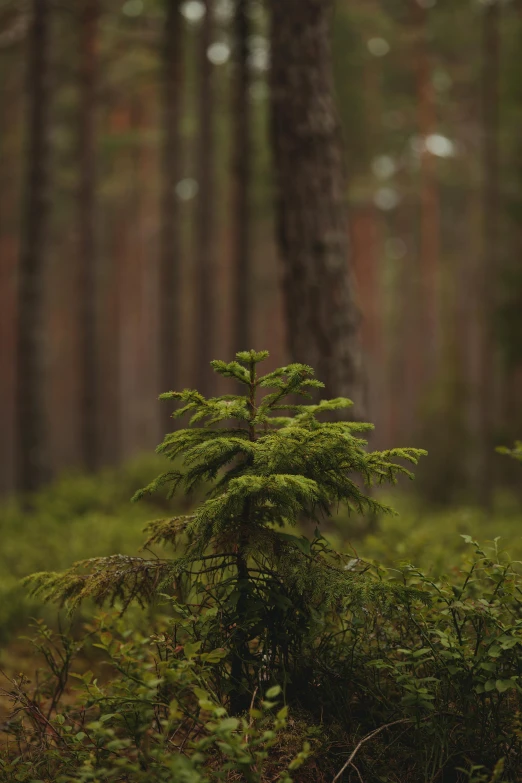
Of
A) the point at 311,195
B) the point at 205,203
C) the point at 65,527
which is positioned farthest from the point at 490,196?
the point at 65,527

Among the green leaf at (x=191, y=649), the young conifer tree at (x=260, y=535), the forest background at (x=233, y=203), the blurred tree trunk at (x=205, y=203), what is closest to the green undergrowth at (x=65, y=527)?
the young conifer tree at (x=260, y=535)

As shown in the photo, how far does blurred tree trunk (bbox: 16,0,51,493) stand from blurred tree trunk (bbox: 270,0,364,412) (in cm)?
608

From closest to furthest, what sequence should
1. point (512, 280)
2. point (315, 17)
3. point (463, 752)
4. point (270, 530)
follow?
1. point (463, 752)
2. point (270, 530)
3. point (315, 17)
4. point (512, 280)

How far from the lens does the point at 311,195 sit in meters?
6.49

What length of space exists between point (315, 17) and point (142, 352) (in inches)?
1139

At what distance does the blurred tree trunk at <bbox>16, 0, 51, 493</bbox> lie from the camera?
11.5 m

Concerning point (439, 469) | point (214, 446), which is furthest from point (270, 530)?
point (439, 469)

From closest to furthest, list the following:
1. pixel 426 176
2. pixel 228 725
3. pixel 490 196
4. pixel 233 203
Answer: pixel 228 725, pixel 233 203, pixel 490 196, pixel 426 176

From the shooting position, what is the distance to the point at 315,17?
657 centimetres

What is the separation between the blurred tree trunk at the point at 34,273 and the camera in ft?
37.6

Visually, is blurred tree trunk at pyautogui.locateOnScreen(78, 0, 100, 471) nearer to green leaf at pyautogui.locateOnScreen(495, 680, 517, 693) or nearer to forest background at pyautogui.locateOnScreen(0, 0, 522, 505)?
forest background at pyautogui.locateOnScreen(0, 0, 522, 505)

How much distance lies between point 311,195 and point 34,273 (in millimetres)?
6562

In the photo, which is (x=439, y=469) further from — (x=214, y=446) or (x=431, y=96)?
(x=431, y=96)

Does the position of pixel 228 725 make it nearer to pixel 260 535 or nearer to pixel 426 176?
pixel 260 535
